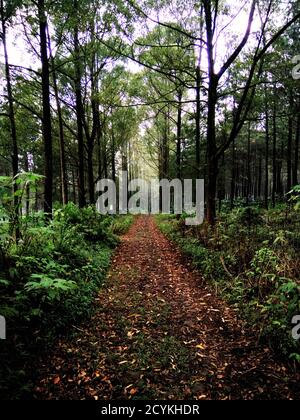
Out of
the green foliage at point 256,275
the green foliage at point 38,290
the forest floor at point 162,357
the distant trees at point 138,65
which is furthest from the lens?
the distant trees at point 138,65

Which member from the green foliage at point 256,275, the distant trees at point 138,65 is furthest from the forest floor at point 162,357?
the distant trees at point 138,65

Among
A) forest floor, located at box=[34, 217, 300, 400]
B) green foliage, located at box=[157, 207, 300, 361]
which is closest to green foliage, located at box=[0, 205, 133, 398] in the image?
forest floor, located at box=[34, 217, 300, 400]

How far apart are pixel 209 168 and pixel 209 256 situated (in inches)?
151

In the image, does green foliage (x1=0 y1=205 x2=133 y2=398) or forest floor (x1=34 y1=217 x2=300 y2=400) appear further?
green foliage (x1=0 y1=205 x2=133 y2=398)

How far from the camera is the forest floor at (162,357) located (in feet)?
10.3

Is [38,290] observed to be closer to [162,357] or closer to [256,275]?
[162,357]

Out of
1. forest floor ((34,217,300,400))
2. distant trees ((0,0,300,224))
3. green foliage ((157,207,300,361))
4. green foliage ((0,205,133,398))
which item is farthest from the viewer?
distant trees ((0,0,300,224))

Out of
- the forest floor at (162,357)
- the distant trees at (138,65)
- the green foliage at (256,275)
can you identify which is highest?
the distant trees at (138,65)

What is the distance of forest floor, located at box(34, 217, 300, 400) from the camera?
3127 mm

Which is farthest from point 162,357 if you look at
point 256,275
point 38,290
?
point 256,275

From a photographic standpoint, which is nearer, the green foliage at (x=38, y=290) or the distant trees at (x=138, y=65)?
the green foliage at (x=38, y=290)

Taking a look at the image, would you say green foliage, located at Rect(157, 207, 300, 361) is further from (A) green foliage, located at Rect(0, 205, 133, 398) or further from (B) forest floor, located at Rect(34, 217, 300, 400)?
(A) green foliage, located at Rect(0, 205, 133, 398)

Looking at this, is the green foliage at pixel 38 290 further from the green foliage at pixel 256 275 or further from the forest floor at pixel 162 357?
the green foliage at pixel 256 275
